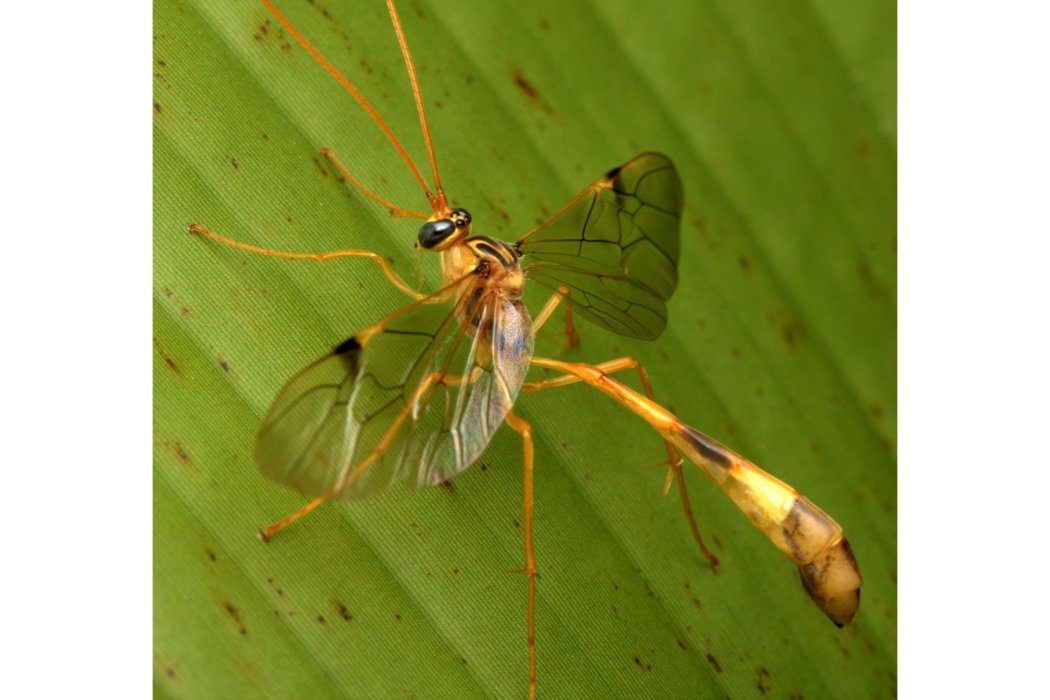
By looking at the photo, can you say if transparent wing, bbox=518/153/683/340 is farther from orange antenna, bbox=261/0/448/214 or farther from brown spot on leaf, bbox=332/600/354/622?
brown spot on leaf, bbox=332/600/354/622

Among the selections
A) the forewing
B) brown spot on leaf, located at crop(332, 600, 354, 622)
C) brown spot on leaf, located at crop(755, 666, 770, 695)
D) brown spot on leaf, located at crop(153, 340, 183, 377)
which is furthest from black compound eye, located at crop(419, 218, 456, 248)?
brown spot on leaf, located at crop(755, 666, 770, 695)

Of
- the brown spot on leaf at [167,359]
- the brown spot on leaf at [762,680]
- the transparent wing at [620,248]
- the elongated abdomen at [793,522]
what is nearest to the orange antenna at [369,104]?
the transparent wing at [620,248]

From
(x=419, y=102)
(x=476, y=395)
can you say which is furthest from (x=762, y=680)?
(x=419, y=102)

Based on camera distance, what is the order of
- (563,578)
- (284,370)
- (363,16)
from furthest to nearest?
(363,16) → (563,578) → (284,370)

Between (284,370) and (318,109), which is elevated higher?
(318,109)

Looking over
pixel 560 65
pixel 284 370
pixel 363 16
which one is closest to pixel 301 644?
pixel 284 370

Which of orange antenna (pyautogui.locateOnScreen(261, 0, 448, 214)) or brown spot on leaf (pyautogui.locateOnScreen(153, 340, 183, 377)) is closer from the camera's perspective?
brown spot on leaf (pyautogui.locateOnScreen(153, 340, 183, 377))

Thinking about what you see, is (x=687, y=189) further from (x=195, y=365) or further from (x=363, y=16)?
(x=195, y=365)
